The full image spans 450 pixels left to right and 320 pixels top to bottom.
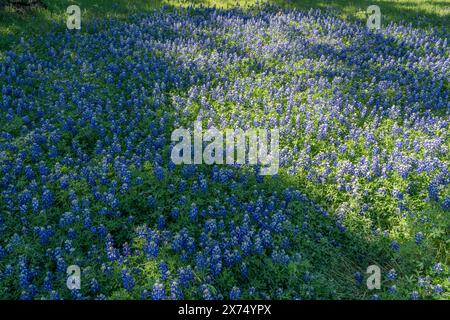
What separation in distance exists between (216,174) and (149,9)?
912 centimetres

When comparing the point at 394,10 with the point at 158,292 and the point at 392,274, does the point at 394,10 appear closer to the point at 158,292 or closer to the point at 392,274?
the point at 392,274

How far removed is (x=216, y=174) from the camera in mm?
7676

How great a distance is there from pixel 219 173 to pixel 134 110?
2752 mm

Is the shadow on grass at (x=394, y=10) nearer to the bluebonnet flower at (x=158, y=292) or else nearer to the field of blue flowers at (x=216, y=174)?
the field of blue flowers at (x=216, y=174)

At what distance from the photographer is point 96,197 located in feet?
23.1

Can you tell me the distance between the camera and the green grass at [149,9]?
12328 mm

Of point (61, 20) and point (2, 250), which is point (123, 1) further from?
point (2, 250)

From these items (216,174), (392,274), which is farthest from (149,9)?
(392,274)

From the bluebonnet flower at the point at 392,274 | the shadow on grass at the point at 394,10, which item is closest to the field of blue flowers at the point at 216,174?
the bluebonnet flower at the point at 392,274

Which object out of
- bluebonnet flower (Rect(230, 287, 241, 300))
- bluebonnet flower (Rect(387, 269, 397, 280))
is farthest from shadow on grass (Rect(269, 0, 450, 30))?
bluebonnet flower (Rect(230, 287, 241, 300))

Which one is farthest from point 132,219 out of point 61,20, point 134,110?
point 61,20

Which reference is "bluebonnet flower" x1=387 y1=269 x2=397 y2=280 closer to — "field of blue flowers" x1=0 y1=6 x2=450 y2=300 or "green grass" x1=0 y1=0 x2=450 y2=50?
"field of blue flowers" x1=0 y1=6 x2=450 y2=300

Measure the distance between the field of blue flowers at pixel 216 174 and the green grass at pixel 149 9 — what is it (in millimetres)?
814

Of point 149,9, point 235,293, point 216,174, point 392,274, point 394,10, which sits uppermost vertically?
point 394,10
